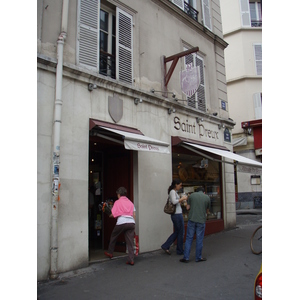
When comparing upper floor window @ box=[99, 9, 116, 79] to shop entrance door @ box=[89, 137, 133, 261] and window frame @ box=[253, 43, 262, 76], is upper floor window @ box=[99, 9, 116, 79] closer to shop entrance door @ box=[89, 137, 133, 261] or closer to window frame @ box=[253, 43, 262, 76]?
shop entrance door @ box=[89, 137, 133, 261]

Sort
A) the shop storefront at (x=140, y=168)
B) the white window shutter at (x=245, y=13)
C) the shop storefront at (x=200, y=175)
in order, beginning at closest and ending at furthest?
the shop storefront at (x=140, y=168), the shop storefront at (x=200, y=175), the white window shutter at (x=245, y=13)

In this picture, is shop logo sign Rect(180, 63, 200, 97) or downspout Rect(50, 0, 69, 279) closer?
downspout Rect(50, 0, 69, 279)

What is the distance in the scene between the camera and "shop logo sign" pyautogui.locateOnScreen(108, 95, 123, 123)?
7484 mm

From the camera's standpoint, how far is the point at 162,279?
559 centimetres

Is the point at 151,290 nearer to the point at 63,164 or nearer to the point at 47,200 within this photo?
the point at 47,200

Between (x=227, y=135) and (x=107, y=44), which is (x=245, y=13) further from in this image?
(x=107, y=44)

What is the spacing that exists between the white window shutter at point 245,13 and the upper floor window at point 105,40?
13.2m

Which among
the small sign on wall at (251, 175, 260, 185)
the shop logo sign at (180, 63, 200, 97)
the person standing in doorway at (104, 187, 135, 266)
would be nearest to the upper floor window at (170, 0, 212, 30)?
the shop logo sign at (180, 63, 200, 97)

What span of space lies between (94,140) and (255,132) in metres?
13.3

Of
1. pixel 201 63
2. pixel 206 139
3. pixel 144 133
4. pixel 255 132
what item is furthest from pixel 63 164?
pixel 255 132

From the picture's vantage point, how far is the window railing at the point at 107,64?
7906 mm

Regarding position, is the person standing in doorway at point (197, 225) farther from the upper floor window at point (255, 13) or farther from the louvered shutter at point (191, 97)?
the upper floor window at point (255, 13)

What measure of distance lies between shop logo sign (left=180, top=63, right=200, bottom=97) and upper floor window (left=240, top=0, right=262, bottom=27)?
1213 centimetres

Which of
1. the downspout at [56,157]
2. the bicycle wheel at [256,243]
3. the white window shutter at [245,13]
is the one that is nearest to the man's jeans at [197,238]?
the bicycle wheel at [256,243]
